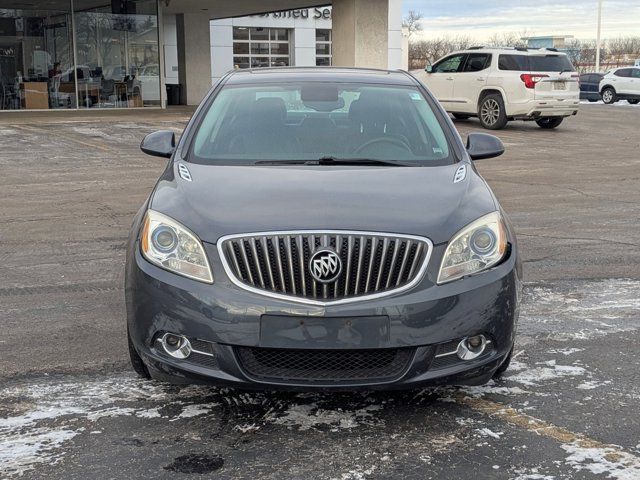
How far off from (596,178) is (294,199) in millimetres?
10133

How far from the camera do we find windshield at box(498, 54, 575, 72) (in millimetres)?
20016

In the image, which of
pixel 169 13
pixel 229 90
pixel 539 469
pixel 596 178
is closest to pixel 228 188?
pixel 229 90

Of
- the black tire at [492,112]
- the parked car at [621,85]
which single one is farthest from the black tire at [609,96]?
the black tire at [492,112]

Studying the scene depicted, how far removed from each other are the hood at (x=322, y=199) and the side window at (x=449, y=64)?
17.9m

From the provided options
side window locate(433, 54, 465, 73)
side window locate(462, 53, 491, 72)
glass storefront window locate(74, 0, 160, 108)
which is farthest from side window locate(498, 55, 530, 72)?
glass storefront window locate(74, 0, 160, 108)

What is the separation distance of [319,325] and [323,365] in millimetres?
209

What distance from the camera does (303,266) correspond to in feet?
11.4

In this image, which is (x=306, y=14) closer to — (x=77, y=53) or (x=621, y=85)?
(x=621, y=85)

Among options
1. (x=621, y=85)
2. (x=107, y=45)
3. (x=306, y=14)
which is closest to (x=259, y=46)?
(x=306, y=14)

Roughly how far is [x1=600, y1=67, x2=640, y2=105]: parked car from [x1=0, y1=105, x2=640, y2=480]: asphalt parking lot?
96.1 ft

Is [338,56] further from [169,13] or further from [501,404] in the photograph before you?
[501,404]

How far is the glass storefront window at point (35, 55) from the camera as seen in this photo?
2362 centimetres

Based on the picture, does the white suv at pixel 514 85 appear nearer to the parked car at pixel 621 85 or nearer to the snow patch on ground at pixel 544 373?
the parked car at pixel 621 85

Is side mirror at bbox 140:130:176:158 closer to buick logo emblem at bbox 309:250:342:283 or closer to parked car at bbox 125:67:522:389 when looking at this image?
parked car at bbox 125:67:522:389
